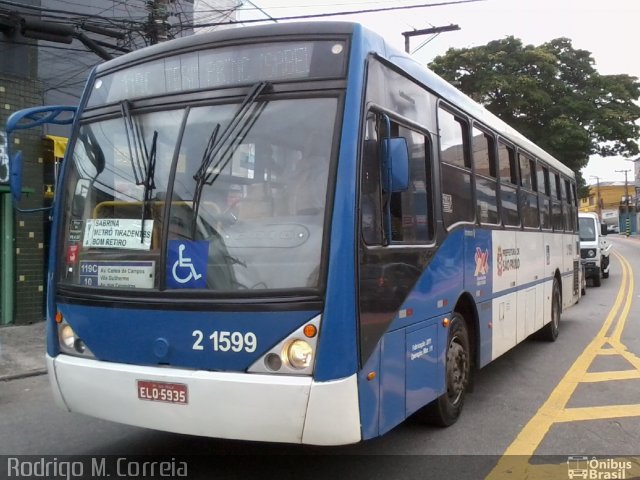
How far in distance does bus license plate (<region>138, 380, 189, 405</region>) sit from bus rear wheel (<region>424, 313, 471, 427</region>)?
90.1 inches

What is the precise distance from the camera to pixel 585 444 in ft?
16.0

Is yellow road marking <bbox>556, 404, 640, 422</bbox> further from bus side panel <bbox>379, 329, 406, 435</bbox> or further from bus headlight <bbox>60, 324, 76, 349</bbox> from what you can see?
bus headlight <bbox>60, 324, 76, 349</bbox>

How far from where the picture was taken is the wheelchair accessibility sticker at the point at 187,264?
12.0 feet

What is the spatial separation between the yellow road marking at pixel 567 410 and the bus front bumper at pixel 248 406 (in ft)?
4.99

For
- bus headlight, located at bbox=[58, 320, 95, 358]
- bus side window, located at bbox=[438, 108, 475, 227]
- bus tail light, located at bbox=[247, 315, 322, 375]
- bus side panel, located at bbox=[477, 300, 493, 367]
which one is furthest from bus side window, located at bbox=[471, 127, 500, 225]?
bus headlight, located at bbox=[58, 320, 95, 358]

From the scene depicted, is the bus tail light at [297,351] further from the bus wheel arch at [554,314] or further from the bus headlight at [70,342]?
the bus wheel arch at [554,314]

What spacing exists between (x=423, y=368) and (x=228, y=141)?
7.11 ft

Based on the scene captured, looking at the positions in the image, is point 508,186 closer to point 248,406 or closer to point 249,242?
point 249,242

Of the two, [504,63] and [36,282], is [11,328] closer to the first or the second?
[36,282]

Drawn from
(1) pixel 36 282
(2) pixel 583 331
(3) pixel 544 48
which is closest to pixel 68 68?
(1) pixel 36 282

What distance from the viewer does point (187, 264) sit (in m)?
3.71

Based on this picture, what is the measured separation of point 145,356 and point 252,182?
1.27 meters

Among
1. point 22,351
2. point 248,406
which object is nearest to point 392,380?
point 248,406

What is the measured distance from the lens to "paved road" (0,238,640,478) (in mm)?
4430
